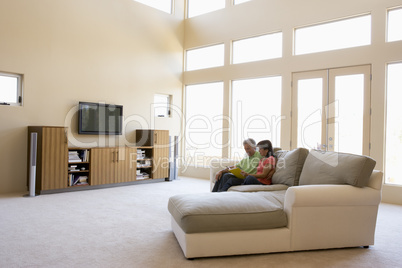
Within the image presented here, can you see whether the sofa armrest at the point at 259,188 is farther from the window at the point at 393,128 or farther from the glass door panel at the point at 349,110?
the window at the point at 393,128

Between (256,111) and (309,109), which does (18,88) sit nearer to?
(256,111)

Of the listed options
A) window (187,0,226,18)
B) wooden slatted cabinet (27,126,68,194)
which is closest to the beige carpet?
wooden slatted cabinet (27,126,68,194)

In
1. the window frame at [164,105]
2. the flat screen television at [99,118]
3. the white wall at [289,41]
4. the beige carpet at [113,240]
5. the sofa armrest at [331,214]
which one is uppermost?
the white wall at [289,41]

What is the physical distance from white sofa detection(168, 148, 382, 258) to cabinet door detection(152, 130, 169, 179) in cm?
370

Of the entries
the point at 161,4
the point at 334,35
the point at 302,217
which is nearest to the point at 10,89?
A: the point at 161,4

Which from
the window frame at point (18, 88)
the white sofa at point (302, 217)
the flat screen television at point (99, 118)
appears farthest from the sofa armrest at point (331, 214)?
the window frame at point (18, 88)

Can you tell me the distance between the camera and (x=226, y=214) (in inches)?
98.7

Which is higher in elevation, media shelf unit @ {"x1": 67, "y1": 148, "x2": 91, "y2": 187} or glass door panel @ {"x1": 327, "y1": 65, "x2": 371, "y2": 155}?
glass door panel @ {"x1": 327, "y1": 65, "x2": 371, "y2": 155}

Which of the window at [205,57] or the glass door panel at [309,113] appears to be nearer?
the glass door panel at [309,113]

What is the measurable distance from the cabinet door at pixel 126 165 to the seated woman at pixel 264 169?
2.98 m

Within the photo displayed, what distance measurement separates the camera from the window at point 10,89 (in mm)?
5118

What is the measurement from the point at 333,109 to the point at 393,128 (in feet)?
3.17

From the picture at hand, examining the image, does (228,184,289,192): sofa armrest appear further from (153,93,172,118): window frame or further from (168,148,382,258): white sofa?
(153,93,172,118): window frame

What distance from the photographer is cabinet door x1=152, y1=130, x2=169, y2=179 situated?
259 inches
